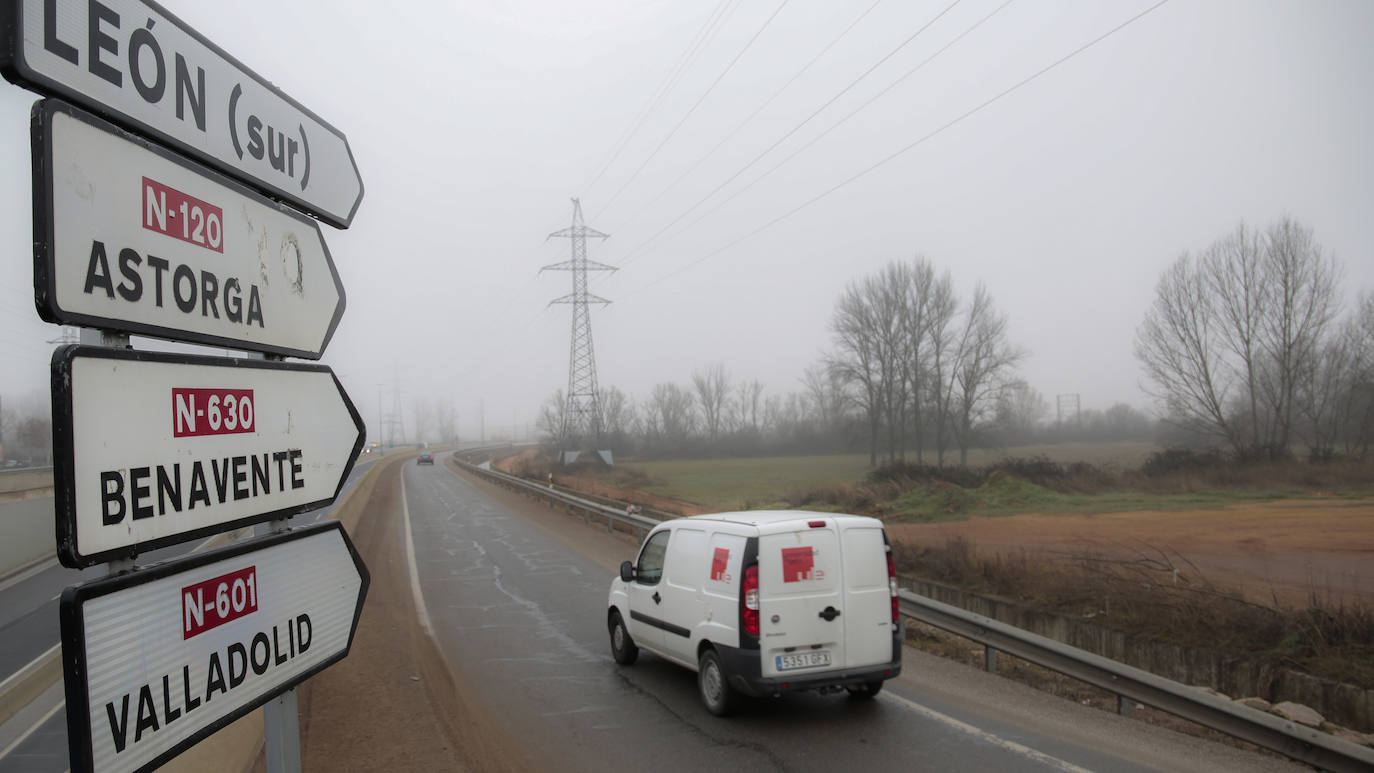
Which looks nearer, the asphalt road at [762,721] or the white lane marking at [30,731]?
the asphalt road at [762,721]

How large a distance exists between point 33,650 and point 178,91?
41.2ft

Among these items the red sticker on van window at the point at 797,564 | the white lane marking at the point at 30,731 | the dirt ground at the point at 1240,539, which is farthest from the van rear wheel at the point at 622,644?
the dirt ground at the point at 1240,539

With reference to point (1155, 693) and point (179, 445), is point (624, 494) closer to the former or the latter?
point (1155, 693)

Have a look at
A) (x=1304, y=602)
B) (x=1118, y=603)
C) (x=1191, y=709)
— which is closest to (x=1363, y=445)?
(x=1304, y=602)

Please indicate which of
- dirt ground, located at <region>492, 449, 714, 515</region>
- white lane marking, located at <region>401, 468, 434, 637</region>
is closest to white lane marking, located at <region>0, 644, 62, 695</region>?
white lane marking, located at <region>401, 468, 434, 637</region>

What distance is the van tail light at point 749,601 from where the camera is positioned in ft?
23.1

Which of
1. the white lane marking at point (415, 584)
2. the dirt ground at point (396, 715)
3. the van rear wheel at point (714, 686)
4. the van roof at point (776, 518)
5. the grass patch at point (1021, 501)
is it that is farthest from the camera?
the grass patch at point (1021, 501)

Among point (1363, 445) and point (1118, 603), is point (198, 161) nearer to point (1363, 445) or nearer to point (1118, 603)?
point (1118, 603)

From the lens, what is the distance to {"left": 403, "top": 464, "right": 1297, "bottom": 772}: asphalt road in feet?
20.6

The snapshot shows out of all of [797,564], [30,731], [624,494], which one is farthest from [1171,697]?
[624,494]

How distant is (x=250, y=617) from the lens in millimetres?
2791

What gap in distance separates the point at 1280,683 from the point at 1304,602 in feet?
13.1

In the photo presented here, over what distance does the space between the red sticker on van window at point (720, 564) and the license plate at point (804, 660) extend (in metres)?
0.88

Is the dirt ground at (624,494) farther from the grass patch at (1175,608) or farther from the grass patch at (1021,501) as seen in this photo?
the grass patch at (1175,608)
